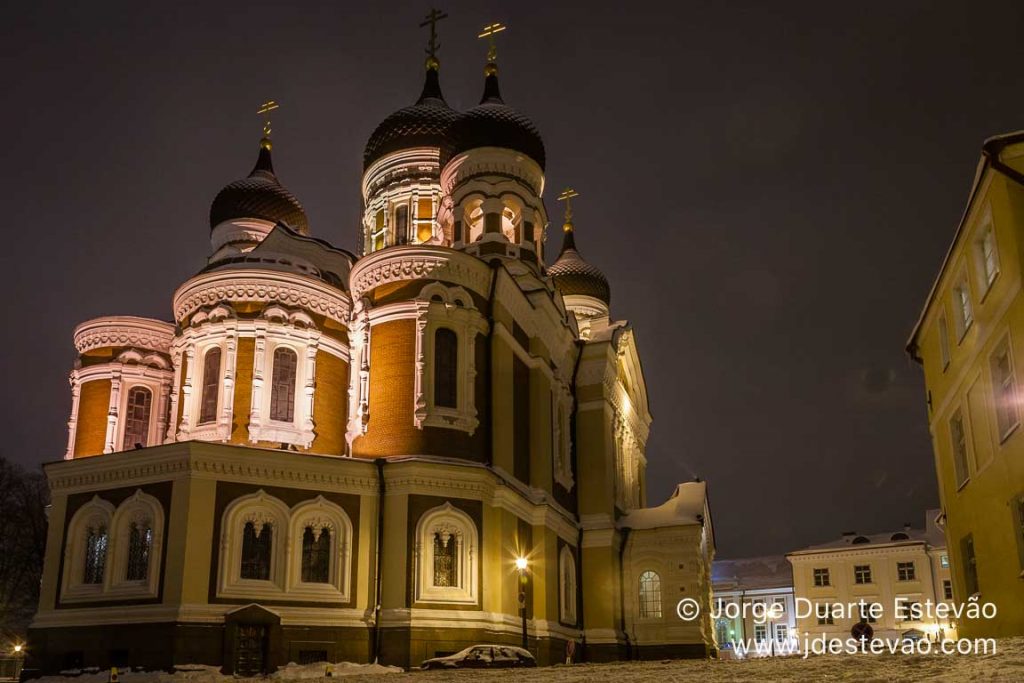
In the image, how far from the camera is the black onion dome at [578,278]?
44.1 meters

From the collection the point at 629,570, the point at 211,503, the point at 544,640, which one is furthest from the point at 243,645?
the point at 629,570

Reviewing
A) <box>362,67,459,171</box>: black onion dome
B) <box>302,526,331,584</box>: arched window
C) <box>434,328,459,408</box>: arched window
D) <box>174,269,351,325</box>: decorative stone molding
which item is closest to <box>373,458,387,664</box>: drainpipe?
<box>302,526,331,584</box>: arched window

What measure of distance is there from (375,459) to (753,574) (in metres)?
43.3

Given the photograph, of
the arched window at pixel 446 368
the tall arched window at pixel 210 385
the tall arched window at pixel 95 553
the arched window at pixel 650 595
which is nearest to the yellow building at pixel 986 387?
the arched window at pixel 446 368

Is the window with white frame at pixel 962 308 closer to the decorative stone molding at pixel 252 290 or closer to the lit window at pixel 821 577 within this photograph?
the decorative stone molding at pixel 252 290

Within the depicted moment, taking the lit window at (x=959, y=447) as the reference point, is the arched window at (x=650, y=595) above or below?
below

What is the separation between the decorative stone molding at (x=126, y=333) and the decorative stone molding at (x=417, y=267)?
7486mm

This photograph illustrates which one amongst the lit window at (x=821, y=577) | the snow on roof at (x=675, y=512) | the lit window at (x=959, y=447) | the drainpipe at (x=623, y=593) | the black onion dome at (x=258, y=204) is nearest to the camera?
the lit window at (x=959, y=447)

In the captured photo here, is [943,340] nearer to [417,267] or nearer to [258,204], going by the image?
[417,267]

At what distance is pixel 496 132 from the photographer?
34.4m

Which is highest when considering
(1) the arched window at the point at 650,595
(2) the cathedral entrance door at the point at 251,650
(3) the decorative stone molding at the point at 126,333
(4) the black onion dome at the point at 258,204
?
(4) the black onion dome at the point at 258,204

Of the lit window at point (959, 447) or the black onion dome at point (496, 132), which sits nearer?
the lit window at point (959, 447)

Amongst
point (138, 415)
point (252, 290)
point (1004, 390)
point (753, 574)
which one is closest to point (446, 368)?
point (252, 290)

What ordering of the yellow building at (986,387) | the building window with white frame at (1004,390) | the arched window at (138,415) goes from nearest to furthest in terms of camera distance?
the yellow building at (986,387)
the building window with white frame at (1004,390)
the arched window at (138,415)
